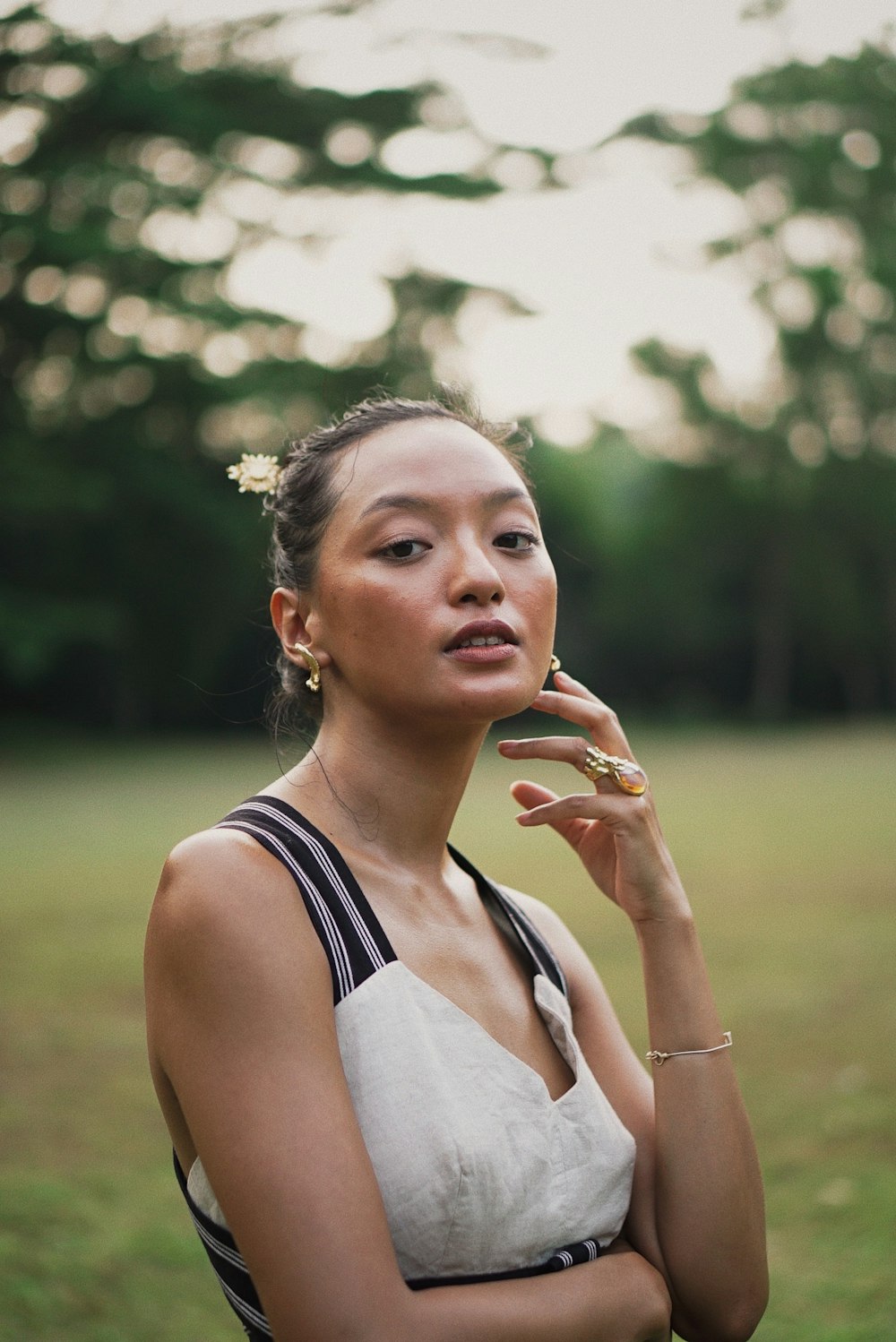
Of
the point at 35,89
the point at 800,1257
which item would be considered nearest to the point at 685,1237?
the point at 800,1257

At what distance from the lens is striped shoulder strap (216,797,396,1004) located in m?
1.86

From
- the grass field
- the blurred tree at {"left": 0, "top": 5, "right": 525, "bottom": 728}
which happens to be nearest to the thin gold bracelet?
the grass field

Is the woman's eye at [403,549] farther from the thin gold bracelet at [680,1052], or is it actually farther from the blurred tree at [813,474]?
the blurred tree at [813,474]

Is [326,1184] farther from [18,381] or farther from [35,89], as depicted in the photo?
[18,381]

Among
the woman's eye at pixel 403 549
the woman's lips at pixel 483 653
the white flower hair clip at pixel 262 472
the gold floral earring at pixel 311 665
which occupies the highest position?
the white flower hair clip at pixel 262 472

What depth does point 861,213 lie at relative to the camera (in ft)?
119

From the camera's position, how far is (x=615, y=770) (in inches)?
89.0

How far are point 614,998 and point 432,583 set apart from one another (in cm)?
631

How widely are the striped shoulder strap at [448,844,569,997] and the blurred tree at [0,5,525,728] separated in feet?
41.9

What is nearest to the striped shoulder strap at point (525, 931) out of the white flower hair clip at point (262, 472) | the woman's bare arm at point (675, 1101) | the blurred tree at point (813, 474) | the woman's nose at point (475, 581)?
the woman's bare arm at point (675, 1101)

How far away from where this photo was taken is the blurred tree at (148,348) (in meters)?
16.0

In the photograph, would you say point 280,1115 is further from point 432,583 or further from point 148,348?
point 148,348

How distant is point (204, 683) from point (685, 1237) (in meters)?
32.7

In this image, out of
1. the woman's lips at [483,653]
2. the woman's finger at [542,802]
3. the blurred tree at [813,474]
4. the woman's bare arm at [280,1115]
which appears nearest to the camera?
the woman's bare arm at [280,1115]
